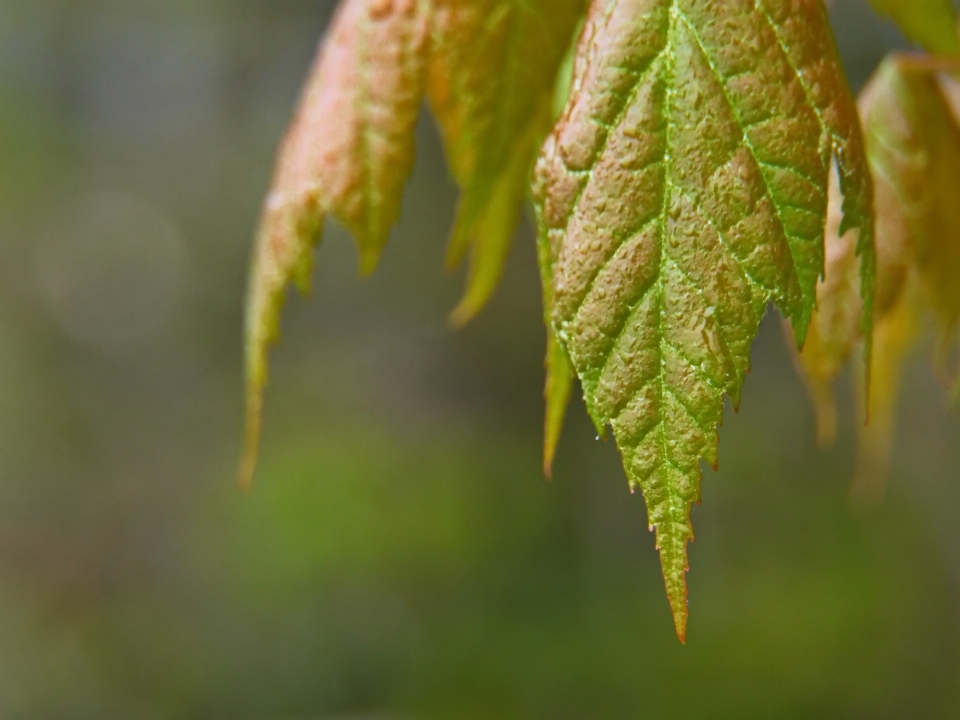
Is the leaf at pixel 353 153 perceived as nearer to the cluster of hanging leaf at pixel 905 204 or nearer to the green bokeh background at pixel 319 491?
the cluster of hanging leaf at pixel 905 204

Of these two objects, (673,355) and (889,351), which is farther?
(889,351)

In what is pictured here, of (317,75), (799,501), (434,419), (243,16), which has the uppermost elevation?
(243,16)

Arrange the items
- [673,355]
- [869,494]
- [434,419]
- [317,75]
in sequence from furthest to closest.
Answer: [434,419]
[869,494]
[317,75]
[673,355]

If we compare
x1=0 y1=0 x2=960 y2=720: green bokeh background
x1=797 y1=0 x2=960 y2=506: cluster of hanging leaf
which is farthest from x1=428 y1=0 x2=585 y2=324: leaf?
x1=0 y1=0 x2=960 y2=720: green bokeh background

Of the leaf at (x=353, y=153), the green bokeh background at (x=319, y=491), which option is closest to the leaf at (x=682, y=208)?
the leaf at (x=353, y=153)

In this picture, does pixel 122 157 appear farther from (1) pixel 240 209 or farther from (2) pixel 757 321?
(2) pixel 757 321

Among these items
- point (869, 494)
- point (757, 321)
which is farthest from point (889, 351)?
point (869, 494)

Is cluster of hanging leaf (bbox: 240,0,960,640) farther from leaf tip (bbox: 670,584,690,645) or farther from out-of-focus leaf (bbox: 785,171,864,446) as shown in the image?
out-of-focus leaf (bbox: 785,171,864,446)

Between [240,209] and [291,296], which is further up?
[240,209]
